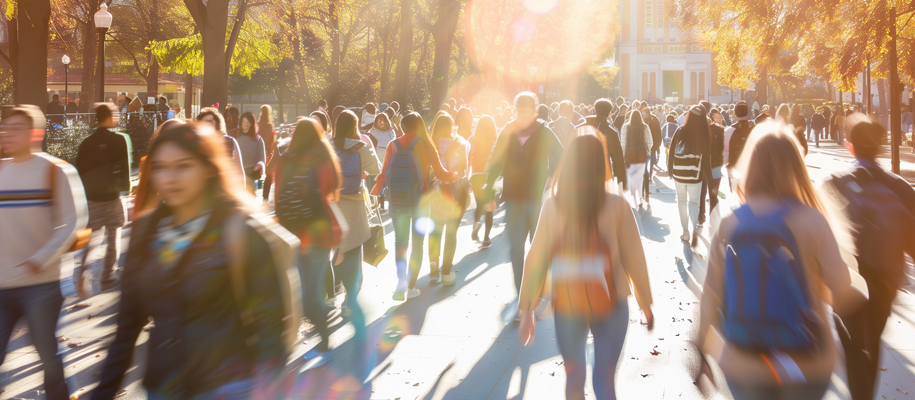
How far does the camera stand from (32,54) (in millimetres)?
14320

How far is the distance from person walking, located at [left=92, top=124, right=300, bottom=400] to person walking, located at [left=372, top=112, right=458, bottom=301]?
4.51 meters

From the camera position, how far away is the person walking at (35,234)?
3881mm

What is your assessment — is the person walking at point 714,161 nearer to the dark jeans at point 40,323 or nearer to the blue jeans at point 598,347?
the blue jeans at point 598,347

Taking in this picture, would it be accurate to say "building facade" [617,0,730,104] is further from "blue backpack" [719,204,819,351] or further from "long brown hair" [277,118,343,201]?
"blue backpack" [719,204,819,351]

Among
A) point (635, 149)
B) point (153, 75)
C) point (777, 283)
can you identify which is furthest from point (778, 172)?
point (153, 75)

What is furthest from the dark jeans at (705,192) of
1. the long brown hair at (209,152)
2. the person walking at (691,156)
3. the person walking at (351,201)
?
the long brown hair at (209,152)

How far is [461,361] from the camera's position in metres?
5.47

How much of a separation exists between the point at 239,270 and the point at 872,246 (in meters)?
3.25

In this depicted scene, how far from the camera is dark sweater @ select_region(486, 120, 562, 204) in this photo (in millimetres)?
6508

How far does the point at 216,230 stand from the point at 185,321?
1.00 feet

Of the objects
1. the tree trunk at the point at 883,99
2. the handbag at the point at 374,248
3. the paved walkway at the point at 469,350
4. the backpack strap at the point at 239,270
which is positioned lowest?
the paved walkway at the point at 469,350

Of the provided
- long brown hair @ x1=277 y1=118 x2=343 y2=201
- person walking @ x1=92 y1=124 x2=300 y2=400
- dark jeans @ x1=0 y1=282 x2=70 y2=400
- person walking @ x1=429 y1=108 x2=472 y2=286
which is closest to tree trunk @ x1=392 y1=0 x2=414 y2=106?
person walking @ x1=429 y1=108 x2=472 y2=286

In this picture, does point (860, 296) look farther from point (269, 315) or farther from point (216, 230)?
point (216, 230)

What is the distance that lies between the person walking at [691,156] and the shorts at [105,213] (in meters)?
6.48
